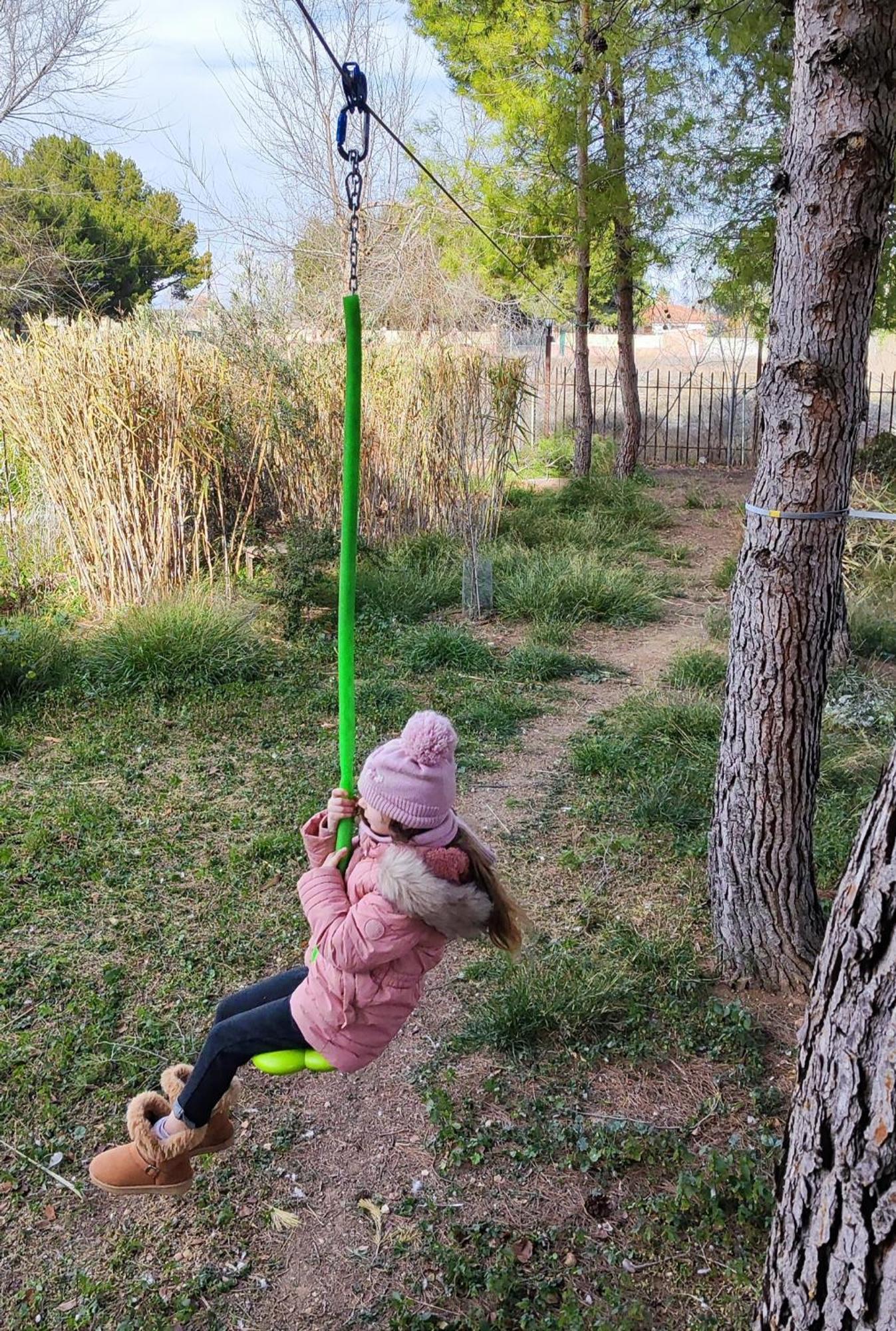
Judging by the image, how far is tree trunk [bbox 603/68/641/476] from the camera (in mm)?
11906

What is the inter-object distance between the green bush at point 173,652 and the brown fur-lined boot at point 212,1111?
371 cm

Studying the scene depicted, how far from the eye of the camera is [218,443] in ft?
A: 25.2

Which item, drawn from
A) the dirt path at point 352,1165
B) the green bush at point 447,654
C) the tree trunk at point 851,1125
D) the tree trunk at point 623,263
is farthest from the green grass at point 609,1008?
the tree trunk at point 623,263

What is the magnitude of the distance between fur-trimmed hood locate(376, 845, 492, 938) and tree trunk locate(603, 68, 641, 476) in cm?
1087

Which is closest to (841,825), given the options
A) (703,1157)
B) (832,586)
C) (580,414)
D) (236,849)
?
(832,586)

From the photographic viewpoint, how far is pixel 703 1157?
2.63 meters

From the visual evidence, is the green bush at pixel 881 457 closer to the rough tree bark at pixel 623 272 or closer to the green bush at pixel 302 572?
the rough tree bark at pixel 623 272

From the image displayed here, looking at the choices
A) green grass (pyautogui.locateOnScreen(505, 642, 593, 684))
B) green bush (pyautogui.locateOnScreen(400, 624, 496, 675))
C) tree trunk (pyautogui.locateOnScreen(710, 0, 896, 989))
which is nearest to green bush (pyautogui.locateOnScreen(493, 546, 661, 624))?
green grass (pyautogui.locateOnScreen(505, 642, 593, 684))

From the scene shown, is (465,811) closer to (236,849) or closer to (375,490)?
(236,849)

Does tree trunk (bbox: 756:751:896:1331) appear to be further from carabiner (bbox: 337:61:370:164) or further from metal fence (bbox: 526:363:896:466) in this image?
metal fence (bbox: 526:363:896:466)

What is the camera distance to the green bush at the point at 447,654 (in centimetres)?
661

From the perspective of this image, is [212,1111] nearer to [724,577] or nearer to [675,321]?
[724,577]

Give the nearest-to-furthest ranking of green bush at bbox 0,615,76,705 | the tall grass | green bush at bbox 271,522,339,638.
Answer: green bush at bbox 0,615,76,705, the tall grass, green bush at bbox 271,522,339,638

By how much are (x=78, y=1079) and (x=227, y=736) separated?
8.87ft
